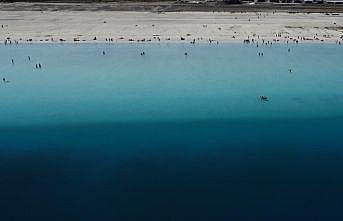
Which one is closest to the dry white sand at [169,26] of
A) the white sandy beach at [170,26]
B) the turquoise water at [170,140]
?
the white sandy beach at [170,26]

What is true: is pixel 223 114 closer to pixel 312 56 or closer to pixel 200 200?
pixel 200 200

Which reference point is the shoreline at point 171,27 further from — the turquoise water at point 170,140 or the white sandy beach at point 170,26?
the turquoise water at point 170,140

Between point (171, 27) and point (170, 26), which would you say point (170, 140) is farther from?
point (170, 26)

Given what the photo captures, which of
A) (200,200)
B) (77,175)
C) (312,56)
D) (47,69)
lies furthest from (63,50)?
(200,200)

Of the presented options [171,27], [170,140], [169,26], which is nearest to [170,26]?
[169,26]

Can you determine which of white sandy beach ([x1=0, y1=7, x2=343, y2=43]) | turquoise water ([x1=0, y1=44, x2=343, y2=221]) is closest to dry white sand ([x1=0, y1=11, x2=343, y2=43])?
white sandy beach ([x1=0, y1=7, x2=343, y2=43])
